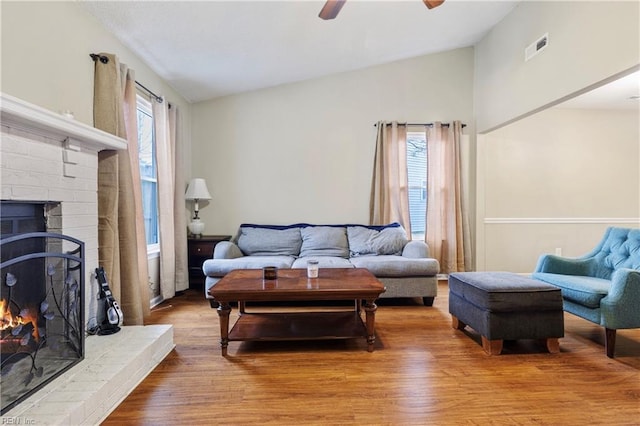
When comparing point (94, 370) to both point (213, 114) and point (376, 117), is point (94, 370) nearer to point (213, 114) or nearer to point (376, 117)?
point (213, 114)

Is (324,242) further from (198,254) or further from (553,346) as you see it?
(553,346)

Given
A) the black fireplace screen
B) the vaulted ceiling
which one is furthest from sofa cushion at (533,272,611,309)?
the black fireplace screen

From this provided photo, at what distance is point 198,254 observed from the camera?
159 inches

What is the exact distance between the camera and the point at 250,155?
4621 millimetres

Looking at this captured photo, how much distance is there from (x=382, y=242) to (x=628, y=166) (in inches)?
145

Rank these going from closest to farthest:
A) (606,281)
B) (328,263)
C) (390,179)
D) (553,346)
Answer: (553,346)
(606,281)
(328,263)
(390,179)

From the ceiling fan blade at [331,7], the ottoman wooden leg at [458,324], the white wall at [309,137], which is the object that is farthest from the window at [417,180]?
the ceiling fan blade at [331,7]

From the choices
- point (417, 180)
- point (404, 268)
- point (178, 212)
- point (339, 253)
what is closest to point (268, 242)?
point (339, 253)

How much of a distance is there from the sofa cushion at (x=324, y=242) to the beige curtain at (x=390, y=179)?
0.58m

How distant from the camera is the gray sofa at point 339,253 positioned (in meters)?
3.48

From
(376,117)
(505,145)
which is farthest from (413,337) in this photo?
(505,145)

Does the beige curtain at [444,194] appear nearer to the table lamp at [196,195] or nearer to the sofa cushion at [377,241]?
the sofa cushion at [377,241]

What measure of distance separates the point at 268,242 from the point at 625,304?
→ 3201mm

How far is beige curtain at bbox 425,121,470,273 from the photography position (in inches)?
178
